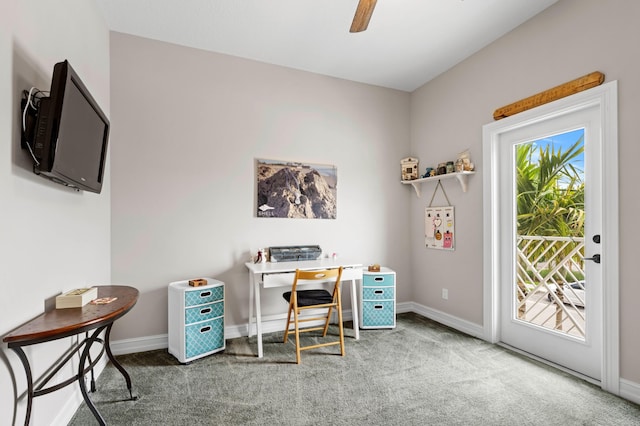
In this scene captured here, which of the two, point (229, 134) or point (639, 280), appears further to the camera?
point (229, 134)

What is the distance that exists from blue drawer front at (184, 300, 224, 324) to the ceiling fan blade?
2.32 metres

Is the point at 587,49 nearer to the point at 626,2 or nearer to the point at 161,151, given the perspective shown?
the point at 626,2

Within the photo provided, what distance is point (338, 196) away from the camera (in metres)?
3.63

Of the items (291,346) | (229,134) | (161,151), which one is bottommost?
(291,346)

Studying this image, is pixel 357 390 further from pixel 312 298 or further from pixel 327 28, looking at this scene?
pixel 327 28

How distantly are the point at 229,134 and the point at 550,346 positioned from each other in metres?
3.31

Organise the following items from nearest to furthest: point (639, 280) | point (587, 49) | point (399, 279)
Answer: point (639, 280)
point (587, 49)
point (399, 279)

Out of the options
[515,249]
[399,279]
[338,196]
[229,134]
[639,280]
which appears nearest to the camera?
[639,280]

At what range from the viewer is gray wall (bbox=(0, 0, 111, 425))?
4.38 ft

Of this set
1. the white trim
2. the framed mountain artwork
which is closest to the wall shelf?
the framed mountain artwork

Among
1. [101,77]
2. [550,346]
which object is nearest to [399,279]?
[550,346]

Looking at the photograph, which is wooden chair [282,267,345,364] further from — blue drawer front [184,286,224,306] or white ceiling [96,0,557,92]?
white ceiling [96,0,557,92]

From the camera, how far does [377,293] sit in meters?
3.38

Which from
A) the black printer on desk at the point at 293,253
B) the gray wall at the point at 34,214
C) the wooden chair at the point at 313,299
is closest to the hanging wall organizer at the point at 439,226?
the black printer on desk at the point at 293,253
